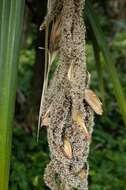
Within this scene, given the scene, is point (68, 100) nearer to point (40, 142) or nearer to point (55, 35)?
point (55, 35)

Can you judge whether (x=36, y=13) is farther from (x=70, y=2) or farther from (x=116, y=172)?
(x=70, y=2)

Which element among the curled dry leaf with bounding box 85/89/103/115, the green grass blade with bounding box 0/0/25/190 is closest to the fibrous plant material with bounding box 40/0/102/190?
the curled dry leaf with bounding box 85/89/103/115

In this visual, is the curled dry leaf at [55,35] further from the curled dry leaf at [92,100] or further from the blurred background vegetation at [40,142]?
the blurred background vegetation at [40,142]

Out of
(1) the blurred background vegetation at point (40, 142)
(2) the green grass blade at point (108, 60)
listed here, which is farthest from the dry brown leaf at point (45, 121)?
(1) the blurred background vegetation at point (40, 142)

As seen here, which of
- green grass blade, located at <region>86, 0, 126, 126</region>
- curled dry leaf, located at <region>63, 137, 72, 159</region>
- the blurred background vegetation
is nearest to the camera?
curled dry leaf, located at <region>63, 137, 72, 159</region>

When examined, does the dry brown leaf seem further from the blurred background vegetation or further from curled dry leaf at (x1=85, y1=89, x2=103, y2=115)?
Result: the blurred background vegetation

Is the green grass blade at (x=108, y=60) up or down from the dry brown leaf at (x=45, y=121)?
up
